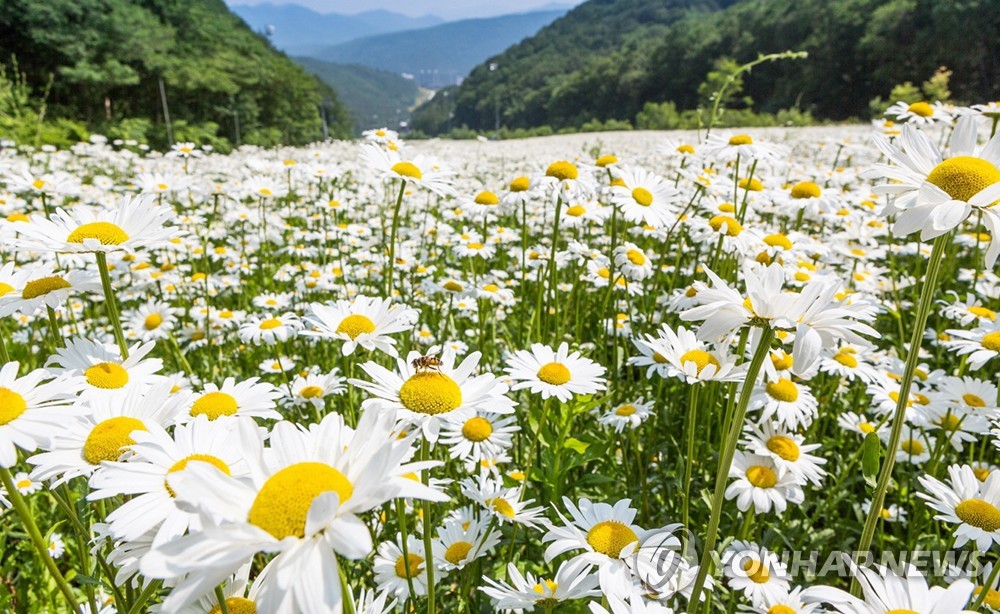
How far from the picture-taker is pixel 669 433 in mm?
2578

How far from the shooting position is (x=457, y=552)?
1.74 metres

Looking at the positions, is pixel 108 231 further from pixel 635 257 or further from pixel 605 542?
pixel 635 257

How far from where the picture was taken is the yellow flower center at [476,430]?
195 centimetres

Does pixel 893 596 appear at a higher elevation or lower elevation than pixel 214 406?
lower

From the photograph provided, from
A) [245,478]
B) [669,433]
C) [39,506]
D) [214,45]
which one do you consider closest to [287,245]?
[39,506]

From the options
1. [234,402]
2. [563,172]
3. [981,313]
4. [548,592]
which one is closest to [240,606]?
[234,402]

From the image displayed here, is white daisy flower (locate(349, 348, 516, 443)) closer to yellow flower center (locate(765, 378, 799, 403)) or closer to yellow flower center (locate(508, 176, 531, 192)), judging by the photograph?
yellow flower center (locate(765, 378, 799, 403))

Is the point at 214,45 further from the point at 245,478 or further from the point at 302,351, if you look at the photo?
the point at 245,478

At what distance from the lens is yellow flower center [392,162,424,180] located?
2256mm

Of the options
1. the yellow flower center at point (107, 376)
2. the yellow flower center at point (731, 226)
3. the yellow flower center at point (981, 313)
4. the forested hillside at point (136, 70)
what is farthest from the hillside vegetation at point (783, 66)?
the forested hillside at point (136, 70)

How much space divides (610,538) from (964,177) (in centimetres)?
112

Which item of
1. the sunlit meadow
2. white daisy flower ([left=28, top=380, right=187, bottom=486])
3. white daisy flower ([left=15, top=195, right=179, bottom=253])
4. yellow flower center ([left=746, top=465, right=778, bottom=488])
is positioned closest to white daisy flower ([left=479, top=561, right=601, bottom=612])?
the sunlit meadow

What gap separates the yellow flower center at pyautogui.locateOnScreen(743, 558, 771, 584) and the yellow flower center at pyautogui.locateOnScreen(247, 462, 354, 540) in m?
1.31

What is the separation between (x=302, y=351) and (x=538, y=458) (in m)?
2.16
